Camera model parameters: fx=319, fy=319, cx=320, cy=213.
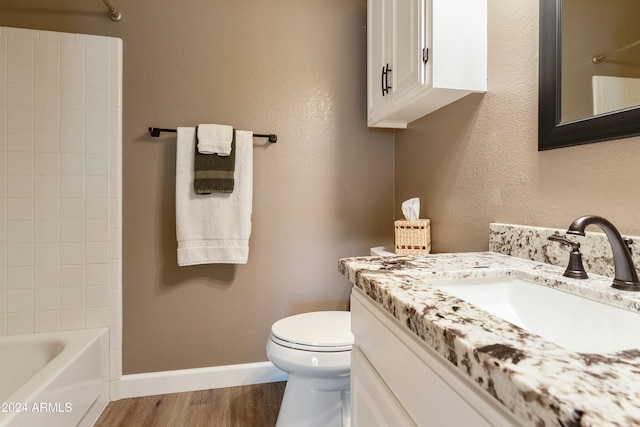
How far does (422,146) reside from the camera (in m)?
1.62

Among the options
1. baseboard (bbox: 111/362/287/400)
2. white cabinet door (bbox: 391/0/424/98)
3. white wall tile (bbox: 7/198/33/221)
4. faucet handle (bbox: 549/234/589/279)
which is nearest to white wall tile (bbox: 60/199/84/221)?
white wall tile (bbox: 7/198/33/221)

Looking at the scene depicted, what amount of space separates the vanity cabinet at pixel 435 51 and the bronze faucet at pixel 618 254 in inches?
26.3

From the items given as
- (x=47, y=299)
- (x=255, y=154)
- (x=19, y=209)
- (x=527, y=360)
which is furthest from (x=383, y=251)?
(x=19, y=209)

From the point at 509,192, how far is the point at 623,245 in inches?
17.4

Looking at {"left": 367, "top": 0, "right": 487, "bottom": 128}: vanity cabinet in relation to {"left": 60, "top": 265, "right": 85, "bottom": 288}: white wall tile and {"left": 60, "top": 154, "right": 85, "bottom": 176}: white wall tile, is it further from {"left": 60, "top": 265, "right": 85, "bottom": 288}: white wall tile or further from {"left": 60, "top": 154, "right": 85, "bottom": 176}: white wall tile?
{"left": 60, "top": 265, "right": 85, "bottom": 288}: white wall tile

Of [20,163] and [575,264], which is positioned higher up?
[20,163]

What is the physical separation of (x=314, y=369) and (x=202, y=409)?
748 millimetres

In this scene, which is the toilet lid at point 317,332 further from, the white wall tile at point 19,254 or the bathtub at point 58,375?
the white wall tile at point 19,254

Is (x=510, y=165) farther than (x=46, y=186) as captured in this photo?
No

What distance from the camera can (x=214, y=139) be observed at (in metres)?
1.62

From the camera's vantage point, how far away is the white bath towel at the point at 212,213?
5.32 feet

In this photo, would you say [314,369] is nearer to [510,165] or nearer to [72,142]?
[510,165]

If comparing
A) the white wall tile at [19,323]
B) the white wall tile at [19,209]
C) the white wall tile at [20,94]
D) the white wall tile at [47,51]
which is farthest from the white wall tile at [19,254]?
the white wall tile at [47,51]

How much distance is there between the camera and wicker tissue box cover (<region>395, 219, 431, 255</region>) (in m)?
1.44
